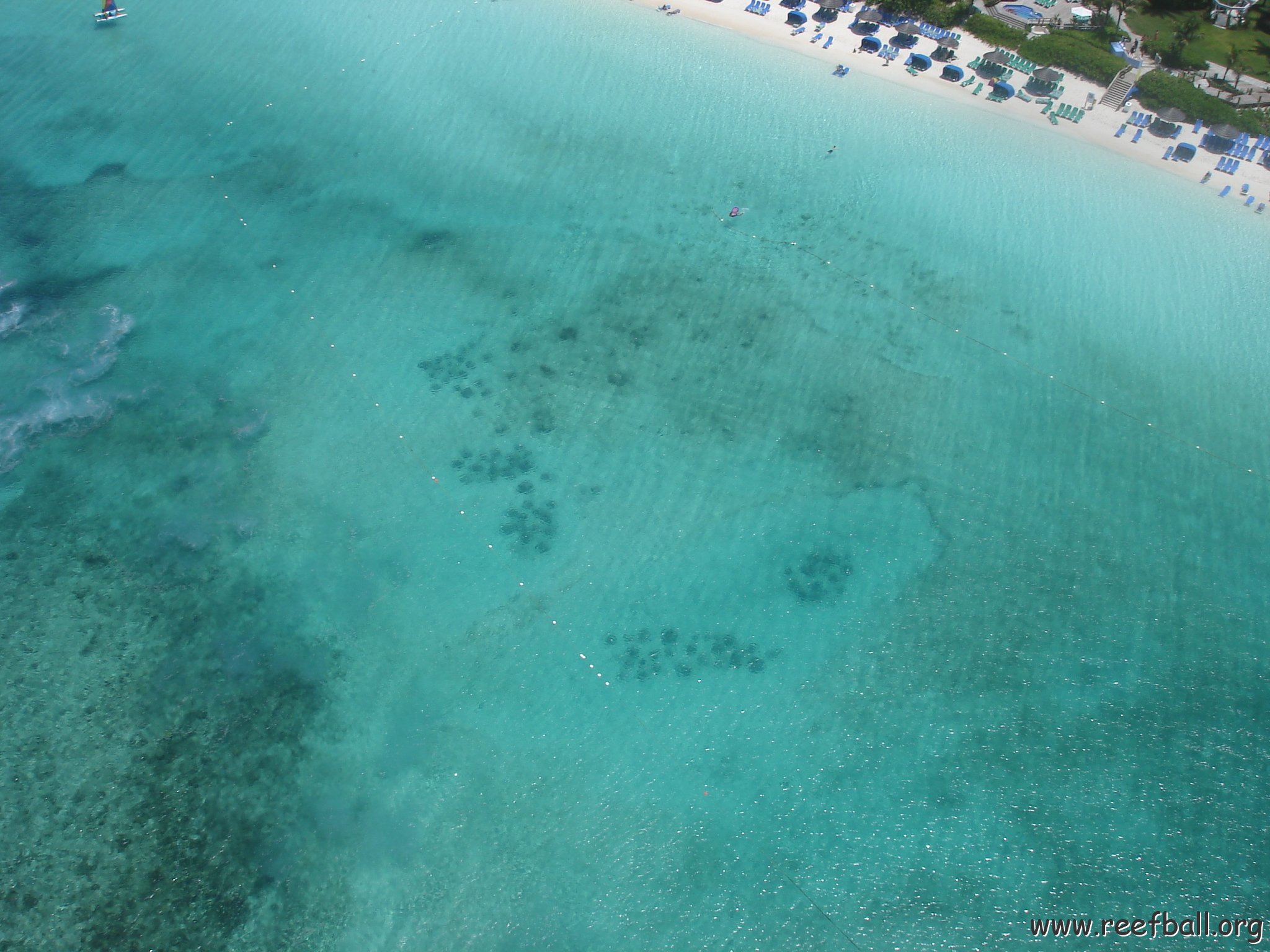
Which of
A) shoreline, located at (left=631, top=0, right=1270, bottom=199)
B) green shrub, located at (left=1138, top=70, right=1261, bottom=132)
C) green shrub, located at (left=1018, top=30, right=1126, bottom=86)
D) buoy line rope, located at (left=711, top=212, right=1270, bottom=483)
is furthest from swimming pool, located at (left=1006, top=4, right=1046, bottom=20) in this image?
buoy line rope, located at (left=711, top=212, right=1270, bottom=483)

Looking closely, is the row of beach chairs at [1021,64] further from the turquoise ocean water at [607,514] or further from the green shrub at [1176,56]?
the green shrub at [1176,56]

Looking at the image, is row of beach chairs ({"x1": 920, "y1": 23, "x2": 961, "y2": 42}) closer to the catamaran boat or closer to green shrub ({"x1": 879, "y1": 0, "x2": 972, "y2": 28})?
green shrub ({"x1": 879, "y1": 0, "x2": 972, "y2": 28})

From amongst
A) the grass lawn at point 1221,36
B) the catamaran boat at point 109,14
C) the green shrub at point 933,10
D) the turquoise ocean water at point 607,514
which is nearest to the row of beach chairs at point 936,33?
the green shrub at point 933,10

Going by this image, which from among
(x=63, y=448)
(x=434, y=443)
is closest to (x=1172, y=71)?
(x=434, y=443)

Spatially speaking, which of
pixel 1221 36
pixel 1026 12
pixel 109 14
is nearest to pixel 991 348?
pixel 1026 12

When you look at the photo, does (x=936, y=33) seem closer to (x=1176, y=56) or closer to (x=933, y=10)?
(x=933, y=10)

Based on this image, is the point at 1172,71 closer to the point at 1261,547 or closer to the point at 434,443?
the point at 1261,547

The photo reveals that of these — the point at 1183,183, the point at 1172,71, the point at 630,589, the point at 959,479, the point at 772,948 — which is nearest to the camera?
the point at 772,948
